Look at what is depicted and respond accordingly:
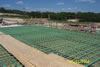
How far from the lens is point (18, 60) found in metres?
2.93

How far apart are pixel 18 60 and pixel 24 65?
546 mm

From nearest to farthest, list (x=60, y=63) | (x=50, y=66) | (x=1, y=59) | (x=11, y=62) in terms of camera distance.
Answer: (x=50, y=66), (x=60, y=63), (x=11, y=62), (x=1, y=59)

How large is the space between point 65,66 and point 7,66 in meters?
1.73

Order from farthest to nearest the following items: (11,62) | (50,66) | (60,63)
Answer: (11,62) → (60,63) → (50,66)

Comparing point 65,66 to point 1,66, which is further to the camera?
point 1,66

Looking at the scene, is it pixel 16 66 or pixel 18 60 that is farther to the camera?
pixel 18 60

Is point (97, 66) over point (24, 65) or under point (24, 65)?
under

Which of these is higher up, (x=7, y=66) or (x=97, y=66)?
(x=7, y=66)

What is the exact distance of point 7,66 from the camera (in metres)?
2.71

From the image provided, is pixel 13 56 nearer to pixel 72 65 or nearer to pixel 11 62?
pixel 11 62

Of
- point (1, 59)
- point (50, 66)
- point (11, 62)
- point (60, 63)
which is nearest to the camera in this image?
point (50, 66)

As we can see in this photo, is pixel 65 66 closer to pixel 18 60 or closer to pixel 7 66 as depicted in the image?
pixel 18 60

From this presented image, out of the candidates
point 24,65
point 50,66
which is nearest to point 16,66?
point 24,65

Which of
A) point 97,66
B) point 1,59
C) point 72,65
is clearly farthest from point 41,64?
point 97,66
